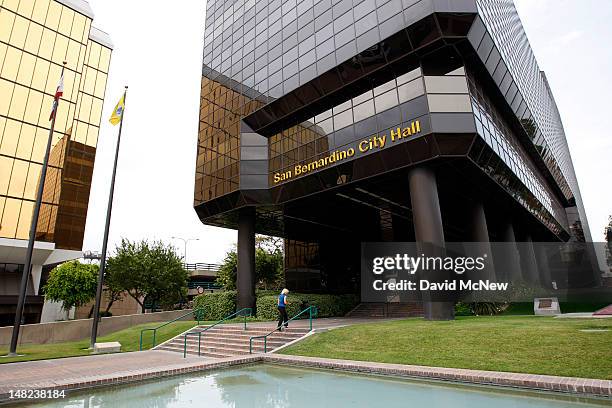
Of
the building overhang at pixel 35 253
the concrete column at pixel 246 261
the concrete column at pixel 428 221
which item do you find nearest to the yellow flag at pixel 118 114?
the concrete column at pixel 246 261

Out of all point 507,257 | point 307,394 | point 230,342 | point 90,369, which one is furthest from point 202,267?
point 307,394

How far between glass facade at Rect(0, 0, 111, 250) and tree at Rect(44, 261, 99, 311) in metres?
7.58

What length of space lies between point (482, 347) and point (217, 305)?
66.3 ft

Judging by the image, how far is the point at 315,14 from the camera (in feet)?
82.8

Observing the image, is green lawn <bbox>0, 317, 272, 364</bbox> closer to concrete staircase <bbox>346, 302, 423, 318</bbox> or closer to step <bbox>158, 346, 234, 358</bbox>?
step <bbox>158, 346, 234, 358</bbox>

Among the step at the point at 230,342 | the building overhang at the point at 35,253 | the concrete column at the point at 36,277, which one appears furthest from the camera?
the concrete column at the point at 36,277

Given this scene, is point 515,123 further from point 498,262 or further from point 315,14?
point 315,14

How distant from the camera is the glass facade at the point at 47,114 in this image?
37.2 m

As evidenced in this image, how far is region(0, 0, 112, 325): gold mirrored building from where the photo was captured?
36562 millimetres

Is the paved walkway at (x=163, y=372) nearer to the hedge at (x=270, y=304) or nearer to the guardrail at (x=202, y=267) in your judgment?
the hedge at (x=270, y=304)

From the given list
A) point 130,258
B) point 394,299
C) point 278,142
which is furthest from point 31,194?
point 394,299

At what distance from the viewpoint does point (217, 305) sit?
26.5 m

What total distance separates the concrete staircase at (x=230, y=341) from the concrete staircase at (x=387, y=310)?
1166 centimetres

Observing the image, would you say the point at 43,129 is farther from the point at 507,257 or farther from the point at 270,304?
the point at 507,257
